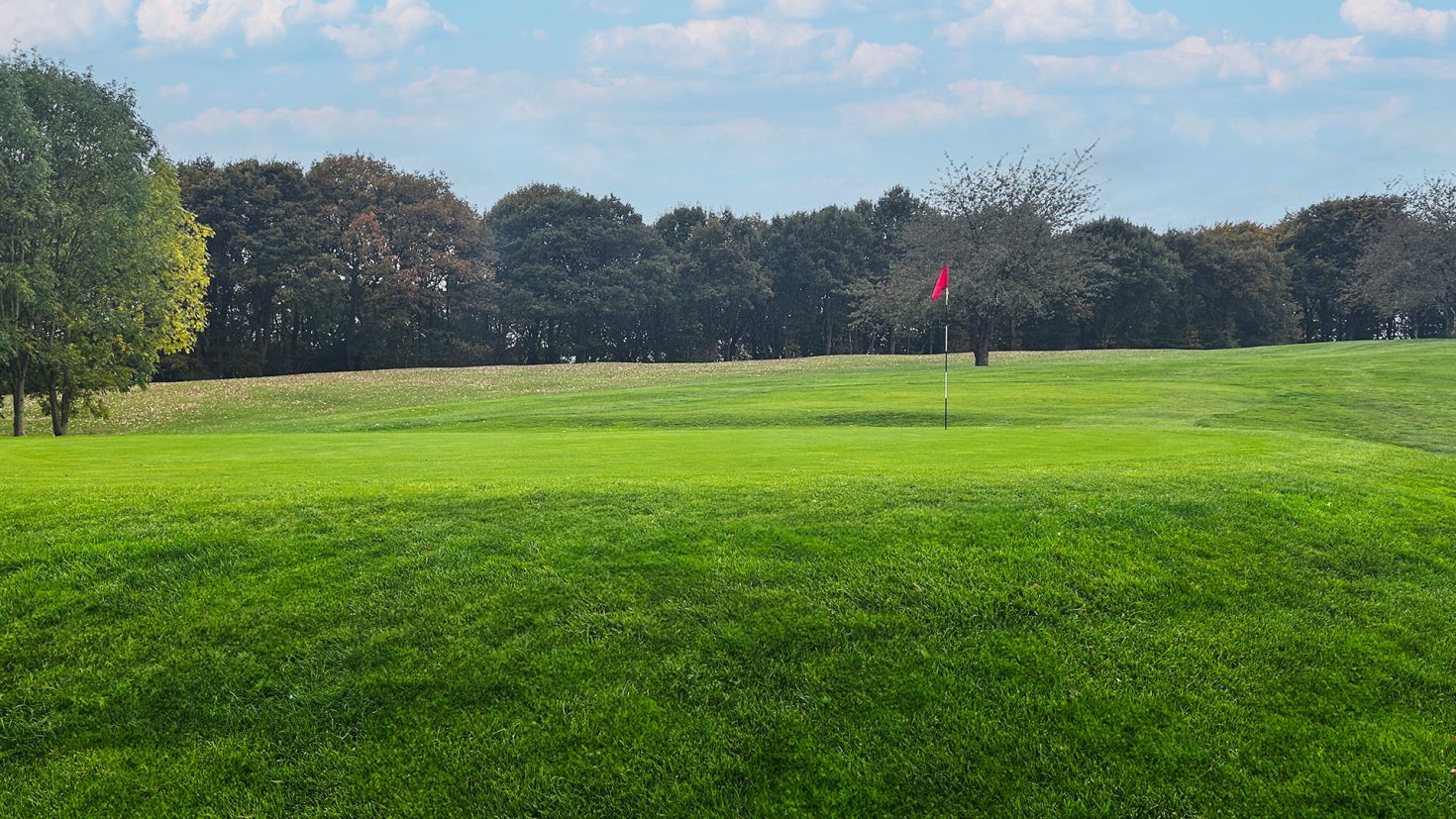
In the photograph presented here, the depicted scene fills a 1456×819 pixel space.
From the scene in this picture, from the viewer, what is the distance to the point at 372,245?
65.1m

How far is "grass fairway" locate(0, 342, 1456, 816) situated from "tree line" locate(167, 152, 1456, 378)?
3802 cm

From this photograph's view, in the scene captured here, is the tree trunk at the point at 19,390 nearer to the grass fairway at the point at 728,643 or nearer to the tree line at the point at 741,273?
the grass fairway at the point at 728,643

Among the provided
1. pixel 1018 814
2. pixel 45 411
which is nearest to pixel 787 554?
pixel 1018 814

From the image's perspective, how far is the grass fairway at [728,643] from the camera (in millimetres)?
4914

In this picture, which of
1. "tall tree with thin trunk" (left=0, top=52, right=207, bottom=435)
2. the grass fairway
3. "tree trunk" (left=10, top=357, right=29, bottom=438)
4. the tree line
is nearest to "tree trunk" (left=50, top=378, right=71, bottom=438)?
"tall tree with thin trunk" (left=0, top=52, right=207, bottom=435)

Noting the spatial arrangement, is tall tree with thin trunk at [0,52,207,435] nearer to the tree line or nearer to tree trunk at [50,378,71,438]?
tree trunk at [50,378,71,438]

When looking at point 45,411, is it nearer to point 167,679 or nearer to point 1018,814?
point 167,679

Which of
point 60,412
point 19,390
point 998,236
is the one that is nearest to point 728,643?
point 19,390

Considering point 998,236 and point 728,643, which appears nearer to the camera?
point 728,643

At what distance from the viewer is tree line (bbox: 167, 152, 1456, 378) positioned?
160 ft

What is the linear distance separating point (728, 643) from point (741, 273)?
236ft

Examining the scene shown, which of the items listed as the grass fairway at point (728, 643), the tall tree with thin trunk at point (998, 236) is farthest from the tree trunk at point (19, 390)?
the tall tree with thin trunk at point (998, 236)

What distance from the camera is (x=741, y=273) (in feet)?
251

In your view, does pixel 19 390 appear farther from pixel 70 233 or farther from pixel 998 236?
pixel 998 236
